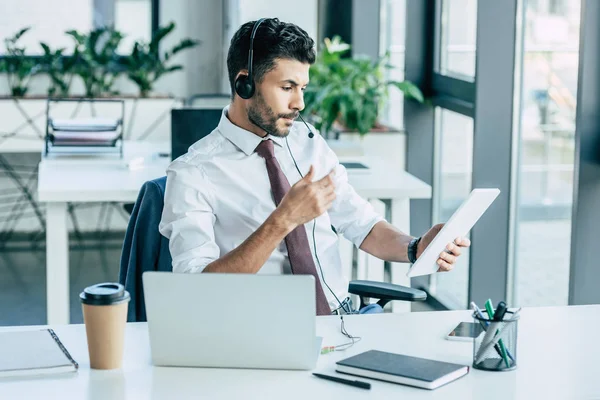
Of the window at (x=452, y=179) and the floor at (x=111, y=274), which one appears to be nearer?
the floor at (x=111, y=274)

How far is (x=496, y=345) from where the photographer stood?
166 centimetres

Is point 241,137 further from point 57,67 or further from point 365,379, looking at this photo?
point 57,67

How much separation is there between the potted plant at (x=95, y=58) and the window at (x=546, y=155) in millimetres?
3235

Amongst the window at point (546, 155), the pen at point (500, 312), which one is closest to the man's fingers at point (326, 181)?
the pen at point (500, 312)

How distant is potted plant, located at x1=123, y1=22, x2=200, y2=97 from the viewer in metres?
5.96

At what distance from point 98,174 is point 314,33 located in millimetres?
2095

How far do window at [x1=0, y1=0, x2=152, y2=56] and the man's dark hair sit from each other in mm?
4355

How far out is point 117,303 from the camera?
5.36ft

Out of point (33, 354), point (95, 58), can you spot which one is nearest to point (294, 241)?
point (33, 354)

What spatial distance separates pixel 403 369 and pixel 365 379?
0.07 meters

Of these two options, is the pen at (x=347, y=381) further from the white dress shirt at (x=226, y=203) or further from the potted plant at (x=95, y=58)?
the potted plant at (x=95, y=58)

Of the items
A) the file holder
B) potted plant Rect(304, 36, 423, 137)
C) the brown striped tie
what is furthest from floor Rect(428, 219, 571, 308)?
the file holder

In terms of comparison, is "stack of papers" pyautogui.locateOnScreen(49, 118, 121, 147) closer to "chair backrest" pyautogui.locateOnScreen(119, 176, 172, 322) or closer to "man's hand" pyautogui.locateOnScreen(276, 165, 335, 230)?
"chair backrest" pyautogui.locateOnScreen(119, 176, 172, 322)

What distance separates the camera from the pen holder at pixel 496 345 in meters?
1.66
